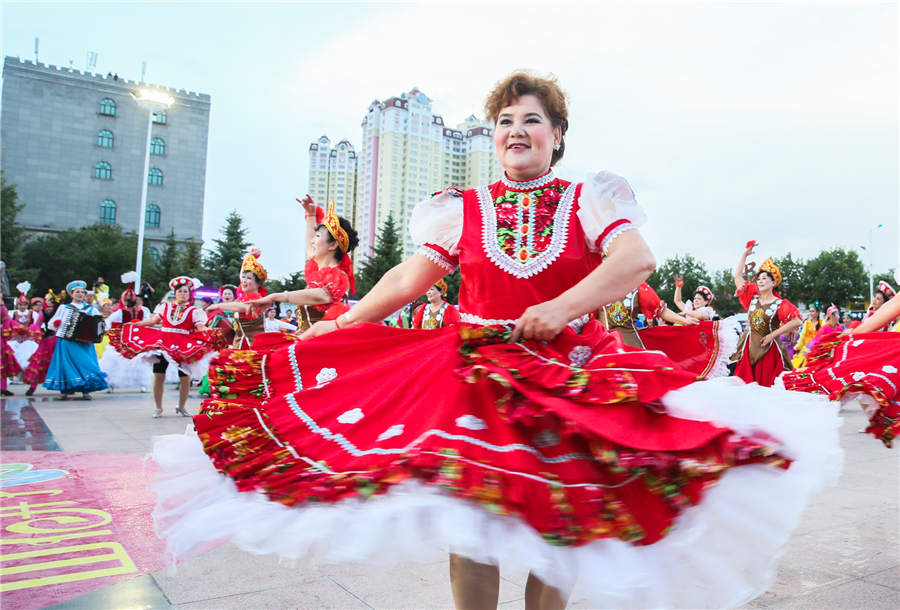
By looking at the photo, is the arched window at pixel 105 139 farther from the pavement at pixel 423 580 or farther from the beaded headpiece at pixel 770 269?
the pavement at pixel 423 580

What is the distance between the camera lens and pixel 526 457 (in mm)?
1616

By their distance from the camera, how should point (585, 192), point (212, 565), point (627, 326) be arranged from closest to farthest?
point (585, 192), point (212, 565), point (627, 326)

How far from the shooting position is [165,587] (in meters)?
3.00

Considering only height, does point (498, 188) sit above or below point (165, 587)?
above

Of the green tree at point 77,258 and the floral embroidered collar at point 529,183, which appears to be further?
the green tree at point 77,258

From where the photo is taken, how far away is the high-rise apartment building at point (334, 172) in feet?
176

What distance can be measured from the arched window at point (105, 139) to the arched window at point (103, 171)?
1.64m

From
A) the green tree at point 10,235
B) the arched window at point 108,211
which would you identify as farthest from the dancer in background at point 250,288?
the arched window at point 108,211

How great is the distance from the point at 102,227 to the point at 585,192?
164ft

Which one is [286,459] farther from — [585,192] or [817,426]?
[817,426]

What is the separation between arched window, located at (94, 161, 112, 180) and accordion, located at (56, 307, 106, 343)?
50829mm

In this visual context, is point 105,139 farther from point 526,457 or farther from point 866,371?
point 526,457

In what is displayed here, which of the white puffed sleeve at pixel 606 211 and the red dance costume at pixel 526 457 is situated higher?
the white puffed sleeve at pixel 606 211

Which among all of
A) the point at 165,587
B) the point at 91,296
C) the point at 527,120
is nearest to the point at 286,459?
the point at 527,120
